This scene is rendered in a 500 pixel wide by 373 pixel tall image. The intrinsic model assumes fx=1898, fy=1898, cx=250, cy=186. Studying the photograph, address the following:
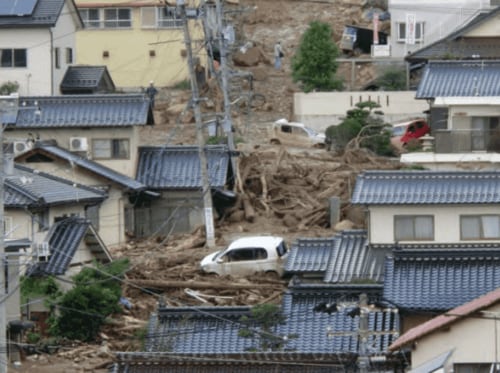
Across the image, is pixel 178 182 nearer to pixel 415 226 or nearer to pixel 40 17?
pixel 40 17

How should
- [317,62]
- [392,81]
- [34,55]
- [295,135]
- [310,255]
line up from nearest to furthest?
[310,255], [295,135], [34,55], [317,62], [392,81]

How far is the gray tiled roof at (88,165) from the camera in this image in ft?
148

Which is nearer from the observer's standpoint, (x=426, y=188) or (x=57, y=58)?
(x=426, y=188)

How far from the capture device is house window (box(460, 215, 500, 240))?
38094 mm

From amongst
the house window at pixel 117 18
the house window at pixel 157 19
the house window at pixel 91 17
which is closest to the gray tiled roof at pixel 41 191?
the house window at pixel 157 19

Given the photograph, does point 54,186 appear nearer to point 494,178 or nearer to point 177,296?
point 177,296

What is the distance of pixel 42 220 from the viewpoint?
128ft

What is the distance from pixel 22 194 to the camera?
38.8 meters

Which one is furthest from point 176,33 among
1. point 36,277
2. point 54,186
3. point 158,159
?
point 36,277

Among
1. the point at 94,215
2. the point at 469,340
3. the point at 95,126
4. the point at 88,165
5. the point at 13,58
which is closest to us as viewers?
the point at 469,340

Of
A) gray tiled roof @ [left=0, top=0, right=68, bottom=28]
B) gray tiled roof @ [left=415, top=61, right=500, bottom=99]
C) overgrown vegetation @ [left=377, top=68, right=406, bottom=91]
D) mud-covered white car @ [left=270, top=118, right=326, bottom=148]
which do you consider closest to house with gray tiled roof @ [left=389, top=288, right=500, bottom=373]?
gray tiled roof @ [left=415, top=61, right=500, bottom=99]

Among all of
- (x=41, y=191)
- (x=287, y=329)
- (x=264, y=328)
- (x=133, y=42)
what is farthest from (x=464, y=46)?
→ (x=264, y=328)

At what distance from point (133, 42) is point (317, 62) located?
662cm

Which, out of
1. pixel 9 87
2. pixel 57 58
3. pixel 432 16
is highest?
pixel 432 16
